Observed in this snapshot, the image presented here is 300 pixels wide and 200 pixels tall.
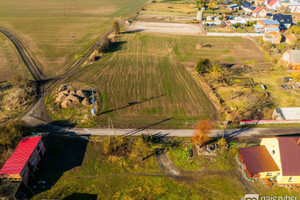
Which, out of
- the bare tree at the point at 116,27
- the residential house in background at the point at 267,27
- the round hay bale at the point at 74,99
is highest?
the bare tree at the point at 116,27

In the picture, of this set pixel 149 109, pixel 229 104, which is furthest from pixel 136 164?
pixel 229 104

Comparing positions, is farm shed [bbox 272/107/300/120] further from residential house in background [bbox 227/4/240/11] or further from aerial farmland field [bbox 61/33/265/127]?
residential house in background [bbox 227/4/240/11]

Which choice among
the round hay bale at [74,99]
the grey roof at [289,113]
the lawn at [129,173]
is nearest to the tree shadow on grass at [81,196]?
the lawn at [129,173]

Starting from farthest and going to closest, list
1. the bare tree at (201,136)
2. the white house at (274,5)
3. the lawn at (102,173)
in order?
the white house at (274,5) < the bare tree at (201,136) < the lawn at (102,173)

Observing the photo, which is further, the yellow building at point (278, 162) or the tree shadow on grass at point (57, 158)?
the tree shadow on grass at point (57, 158)

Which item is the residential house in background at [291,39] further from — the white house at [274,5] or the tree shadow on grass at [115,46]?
the tree shadow on grass at [115,46]

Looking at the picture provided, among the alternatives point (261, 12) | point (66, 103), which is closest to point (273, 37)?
point (261, 12)

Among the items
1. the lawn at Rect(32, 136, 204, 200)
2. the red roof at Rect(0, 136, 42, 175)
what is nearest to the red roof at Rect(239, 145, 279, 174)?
the lawn at Rect(32, 136, 204, 200)

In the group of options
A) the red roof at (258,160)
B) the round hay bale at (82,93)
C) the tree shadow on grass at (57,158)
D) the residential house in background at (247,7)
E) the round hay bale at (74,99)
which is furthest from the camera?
the residential house in background at (247,7)
